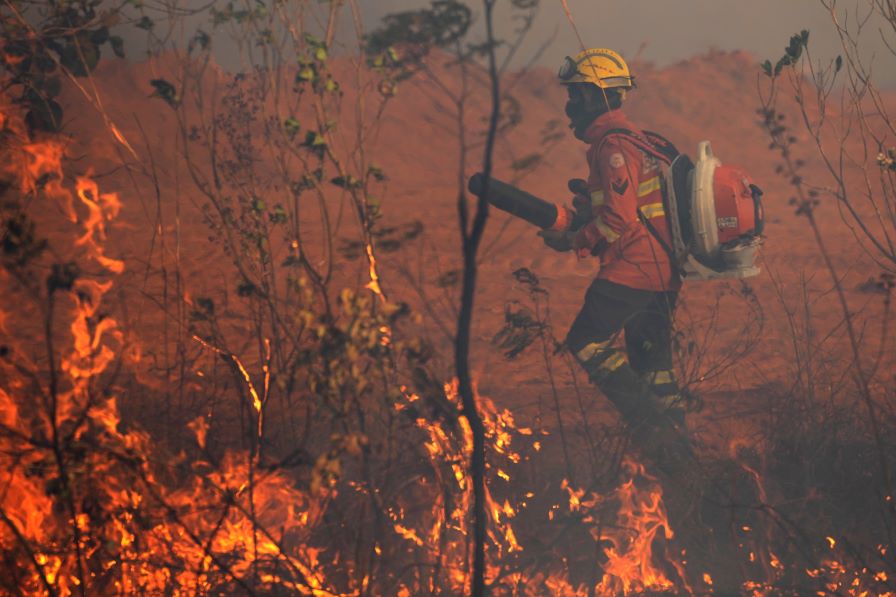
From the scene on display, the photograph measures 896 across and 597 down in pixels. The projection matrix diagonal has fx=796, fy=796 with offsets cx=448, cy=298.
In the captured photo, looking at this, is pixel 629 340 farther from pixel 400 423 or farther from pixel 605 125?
pixel 400 423

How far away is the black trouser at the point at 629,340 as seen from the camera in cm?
463

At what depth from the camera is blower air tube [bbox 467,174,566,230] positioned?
4.02 meters

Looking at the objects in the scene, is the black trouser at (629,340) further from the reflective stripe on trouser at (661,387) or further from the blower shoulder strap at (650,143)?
the blower shoulder strap at (650,143)

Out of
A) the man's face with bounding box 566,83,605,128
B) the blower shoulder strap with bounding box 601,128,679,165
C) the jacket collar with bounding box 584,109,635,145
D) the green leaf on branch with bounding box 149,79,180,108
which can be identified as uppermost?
the man's face with bounding box 566,83,605,128

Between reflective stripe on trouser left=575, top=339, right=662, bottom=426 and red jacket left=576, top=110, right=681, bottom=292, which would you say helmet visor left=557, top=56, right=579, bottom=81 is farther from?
reflective stripe on trouser left=575, top=339, right=662, bottom=426

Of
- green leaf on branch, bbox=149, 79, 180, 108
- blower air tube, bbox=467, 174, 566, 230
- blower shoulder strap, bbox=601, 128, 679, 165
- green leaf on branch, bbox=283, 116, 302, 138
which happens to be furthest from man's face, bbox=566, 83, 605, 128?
green leaf on branch, bbox=149, 79, 180, 108

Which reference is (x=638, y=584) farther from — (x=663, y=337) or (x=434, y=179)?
(x=434, y=179)

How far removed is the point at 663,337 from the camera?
4789 millimetres

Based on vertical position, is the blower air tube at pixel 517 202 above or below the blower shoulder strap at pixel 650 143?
below

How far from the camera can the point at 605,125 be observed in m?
4.57

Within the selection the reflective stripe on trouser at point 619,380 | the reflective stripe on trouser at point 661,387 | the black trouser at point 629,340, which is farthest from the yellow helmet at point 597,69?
the reflective stripe on trouser at point 661,387

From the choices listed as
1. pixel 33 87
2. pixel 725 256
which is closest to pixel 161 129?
pixel 33 87

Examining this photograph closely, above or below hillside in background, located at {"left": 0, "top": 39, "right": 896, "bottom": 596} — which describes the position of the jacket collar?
above

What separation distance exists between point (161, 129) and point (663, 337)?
17070 millimetres
